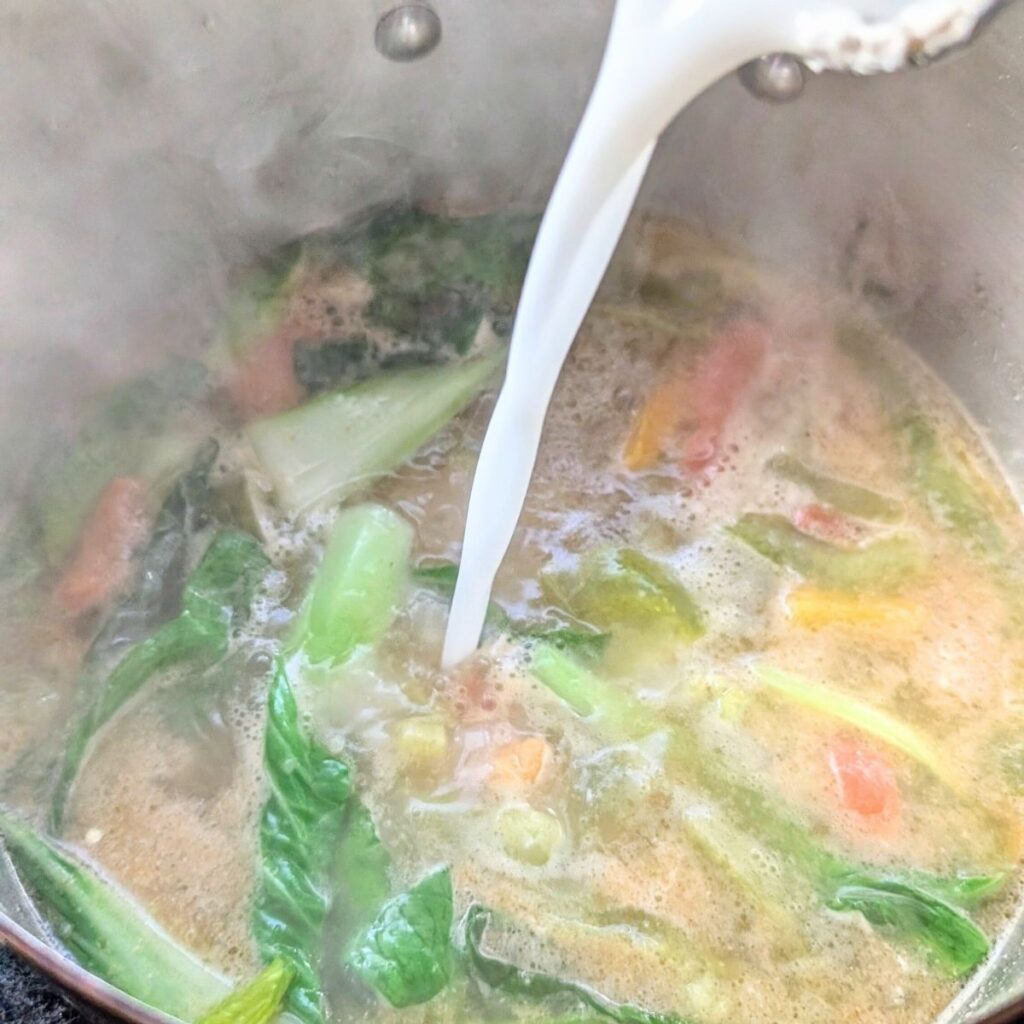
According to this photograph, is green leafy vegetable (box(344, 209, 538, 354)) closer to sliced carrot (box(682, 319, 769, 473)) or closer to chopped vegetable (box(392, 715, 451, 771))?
sliced carrot (box(682, 319, 769, 473))

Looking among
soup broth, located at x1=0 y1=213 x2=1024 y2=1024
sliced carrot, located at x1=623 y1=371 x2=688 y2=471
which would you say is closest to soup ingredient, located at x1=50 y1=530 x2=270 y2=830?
soup broth, located at x1=0 y1=213 x2=1024 y2=1024

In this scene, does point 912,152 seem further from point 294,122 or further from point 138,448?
point 138,448

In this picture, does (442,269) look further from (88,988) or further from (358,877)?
(88,988)

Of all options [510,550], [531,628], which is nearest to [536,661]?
[531,628]

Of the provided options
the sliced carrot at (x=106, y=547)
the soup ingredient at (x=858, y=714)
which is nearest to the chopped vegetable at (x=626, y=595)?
the soup ingredient at (x=858, y=714)

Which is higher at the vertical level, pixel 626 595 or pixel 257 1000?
pixel 626 595

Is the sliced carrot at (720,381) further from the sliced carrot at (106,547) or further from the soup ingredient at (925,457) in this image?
the sliced carrot at (106,547)
